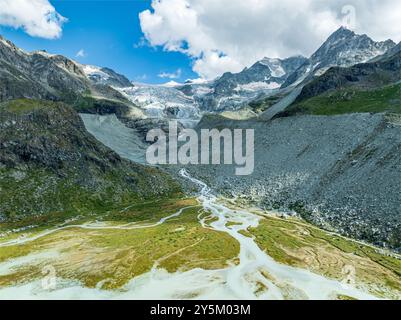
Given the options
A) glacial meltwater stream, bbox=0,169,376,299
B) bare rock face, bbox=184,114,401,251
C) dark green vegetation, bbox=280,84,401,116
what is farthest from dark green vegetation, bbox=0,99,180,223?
dark green vegetation, bbox=280,84,401,116

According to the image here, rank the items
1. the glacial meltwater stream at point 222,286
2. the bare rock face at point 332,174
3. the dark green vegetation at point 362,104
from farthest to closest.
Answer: the dark green vegetation at point 362,104 < the bare rock face at point 332,174 < the glacial meltwater stream at point 222,286

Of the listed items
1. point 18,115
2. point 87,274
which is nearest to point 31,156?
point 18,115

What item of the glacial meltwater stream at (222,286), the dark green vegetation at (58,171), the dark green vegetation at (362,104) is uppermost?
the dark green vegetation at (362,104)

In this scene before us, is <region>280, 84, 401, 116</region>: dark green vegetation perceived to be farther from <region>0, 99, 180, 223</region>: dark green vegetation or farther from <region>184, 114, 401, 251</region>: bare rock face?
<region>0, 99, 180, 223</region>: dark green vegetation

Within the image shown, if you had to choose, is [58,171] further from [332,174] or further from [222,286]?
[222,286]

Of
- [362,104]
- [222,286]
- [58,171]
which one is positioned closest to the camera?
[222,286]

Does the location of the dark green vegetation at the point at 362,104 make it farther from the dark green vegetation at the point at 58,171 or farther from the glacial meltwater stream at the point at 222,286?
the glacial meltwater stream at the point at 222,286

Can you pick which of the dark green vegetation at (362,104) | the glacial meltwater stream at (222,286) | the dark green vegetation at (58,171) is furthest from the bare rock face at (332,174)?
the dark green vegetation at (58,171)

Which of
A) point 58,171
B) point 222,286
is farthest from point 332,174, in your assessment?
point 58,171
